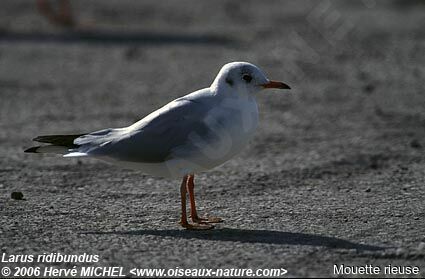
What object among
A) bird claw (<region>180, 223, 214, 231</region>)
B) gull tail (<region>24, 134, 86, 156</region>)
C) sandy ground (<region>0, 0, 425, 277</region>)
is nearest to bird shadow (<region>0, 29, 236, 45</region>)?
sandy ground (<region>0, 0, 425, 277</region>)

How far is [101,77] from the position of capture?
1206 centimetres

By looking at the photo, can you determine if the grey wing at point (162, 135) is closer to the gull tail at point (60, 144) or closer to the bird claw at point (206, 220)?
the gull tail at point (60, 144)

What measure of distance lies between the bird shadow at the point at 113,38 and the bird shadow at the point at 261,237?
8.94m

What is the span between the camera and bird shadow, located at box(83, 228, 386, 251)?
514 centimetres

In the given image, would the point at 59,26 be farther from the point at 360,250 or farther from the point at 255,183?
the point at 360,250

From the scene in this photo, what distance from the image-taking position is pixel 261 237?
5.32 meters

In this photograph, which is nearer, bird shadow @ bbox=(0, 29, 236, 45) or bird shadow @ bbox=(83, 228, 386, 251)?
bird shadow @ bbox=(83, 228, 386, 251)

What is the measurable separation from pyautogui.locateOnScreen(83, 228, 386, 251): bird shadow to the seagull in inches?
4.8

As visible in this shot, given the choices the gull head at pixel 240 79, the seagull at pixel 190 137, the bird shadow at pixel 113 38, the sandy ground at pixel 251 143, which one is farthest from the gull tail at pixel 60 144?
the bird shadow at pixel 113 38

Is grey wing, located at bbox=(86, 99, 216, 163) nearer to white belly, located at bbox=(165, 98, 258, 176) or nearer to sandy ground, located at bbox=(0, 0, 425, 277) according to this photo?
white belly, located at bbox=(165, 98, 258, 176)

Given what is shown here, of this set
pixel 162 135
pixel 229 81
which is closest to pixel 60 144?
pixel 162 135

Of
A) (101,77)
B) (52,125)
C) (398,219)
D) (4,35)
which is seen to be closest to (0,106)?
(52,125)

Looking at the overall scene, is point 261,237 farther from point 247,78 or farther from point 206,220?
point 247,78

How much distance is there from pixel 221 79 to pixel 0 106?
515 cm
